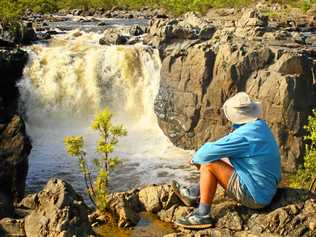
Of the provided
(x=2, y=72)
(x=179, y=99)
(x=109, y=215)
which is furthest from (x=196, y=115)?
(x=109, y=215)

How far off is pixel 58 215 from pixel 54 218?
0.05 metres

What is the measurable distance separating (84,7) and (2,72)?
30.1 meters

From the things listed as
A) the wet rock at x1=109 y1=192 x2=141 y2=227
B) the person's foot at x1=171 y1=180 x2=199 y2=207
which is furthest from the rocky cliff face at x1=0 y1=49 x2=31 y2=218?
the person's foot at x1=171 y1=180 x2=199 y2=207

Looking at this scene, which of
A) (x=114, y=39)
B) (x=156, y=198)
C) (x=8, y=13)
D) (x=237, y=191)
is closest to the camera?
(x=237, y=191)

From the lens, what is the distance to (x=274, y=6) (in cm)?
4981

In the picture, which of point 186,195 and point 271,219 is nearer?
point 271,219

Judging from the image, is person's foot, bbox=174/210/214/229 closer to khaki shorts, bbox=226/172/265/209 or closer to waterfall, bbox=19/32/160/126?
khaki shorts, bbox=226/172/265/209

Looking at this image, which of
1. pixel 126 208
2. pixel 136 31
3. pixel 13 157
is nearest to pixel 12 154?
pixel 13 157

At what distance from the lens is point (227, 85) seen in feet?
53.4

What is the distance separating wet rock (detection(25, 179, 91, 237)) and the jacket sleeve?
1565 millimetres

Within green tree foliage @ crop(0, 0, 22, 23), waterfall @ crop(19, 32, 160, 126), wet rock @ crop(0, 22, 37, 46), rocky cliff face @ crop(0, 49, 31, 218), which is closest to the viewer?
rocky cliff face @ crop(0, 49, 31, 218)

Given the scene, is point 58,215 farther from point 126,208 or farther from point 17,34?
point 17,34

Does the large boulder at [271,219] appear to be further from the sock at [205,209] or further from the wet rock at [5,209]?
the wet rock at [5,209]

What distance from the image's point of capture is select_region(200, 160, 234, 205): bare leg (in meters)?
6.02
